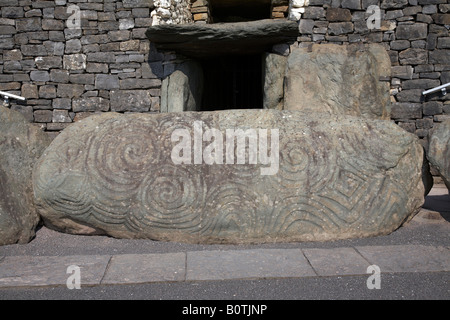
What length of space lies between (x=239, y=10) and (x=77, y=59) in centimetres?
316

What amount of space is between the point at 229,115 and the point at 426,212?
1869 millimetres

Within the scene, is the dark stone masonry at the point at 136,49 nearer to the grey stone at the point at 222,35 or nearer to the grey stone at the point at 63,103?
the grey stone at the point at 63,103

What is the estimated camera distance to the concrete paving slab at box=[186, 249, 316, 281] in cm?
203

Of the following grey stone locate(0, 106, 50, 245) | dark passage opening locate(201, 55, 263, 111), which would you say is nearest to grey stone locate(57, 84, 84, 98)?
dark passage opening locate(201, 55, 263, 111)

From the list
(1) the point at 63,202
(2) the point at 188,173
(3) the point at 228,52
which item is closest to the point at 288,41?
(3) the point at 228,52

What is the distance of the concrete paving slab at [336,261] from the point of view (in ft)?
6.75

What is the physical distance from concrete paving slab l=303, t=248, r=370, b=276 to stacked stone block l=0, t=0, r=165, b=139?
425 centimetres

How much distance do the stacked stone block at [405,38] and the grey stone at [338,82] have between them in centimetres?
34

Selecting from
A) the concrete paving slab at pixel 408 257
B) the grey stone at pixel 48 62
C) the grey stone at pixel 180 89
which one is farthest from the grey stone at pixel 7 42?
the concrete paving slab at pixel 408 257

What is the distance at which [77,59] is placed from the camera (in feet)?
19.9

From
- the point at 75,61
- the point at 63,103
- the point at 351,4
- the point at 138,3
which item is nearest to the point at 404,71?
the point at 351,4

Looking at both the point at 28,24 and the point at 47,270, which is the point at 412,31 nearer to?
the point at 47,270

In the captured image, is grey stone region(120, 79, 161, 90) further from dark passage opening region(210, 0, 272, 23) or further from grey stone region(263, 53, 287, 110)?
dark passage opening region(210, 0, 272, 23)

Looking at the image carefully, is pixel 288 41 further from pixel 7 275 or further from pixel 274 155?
pixel 7 275
